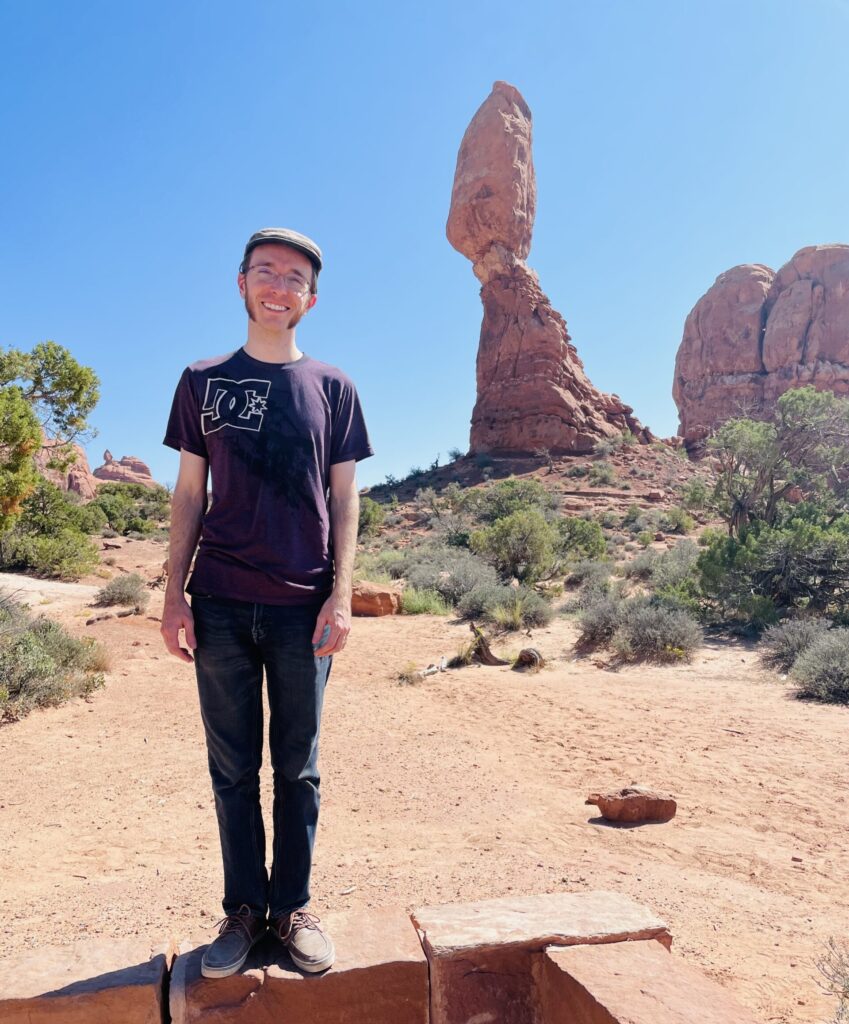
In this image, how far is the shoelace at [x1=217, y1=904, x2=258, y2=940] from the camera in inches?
78.5

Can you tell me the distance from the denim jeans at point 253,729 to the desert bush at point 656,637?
8004 mm

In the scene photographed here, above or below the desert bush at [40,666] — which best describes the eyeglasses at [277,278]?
above

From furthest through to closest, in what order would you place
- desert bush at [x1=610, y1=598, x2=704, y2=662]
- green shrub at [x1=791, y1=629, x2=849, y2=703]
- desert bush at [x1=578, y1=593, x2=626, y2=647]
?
desert bush at [x1=578, y1=593, x2=626, y2=647] < desert bush at [x1=610, y1=598, x2=704, y2=662] < green shrub at [x1=791, y1=629, x2=849, y2=703]

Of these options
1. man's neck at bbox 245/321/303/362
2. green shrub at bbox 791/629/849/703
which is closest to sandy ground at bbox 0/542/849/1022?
green shrub at bbox 791/629/849/703

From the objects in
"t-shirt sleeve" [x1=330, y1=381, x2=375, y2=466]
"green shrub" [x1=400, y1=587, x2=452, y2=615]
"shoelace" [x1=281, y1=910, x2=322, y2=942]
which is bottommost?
"shoelace" [x1=281, y1=910, x2=322, y2=942]

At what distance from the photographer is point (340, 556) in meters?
2.18

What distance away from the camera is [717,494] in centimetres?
1583

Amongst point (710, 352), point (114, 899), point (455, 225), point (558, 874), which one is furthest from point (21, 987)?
point (710, 352)

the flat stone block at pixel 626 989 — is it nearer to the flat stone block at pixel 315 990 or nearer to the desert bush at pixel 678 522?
the flat stone block at pixel 315 990

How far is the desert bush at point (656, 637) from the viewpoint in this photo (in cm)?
927

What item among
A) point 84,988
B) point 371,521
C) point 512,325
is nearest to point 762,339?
point 512,325

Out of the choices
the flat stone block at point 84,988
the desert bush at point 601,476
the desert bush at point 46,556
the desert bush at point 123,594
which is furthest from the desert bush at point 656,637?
the desert bush at point 601,476

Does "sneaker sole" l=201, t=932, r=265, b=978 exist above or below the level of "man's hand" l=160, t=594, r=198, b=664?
below

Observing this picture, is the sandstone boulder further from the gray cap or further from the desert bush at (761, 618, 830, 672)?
the gray cap
